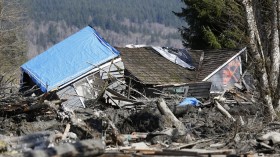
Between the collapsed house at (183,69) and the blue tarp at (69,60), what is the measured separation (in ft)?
3.99

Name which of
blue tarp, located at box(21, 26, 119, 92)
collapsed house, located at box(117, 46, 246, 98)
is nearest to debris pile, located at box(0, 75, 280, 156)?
blue tarp, located at box(21, 26, 119, 92)

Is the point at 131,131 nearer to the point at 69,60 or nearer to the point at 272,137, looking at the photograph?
the point at 272,137

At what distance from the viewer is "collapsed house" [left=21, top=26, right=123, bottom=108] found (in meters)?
20.7

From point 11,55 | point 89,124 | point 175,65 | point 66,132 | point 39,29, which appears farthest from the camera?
point 39,29

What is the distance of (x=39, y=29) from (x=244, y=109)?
553ft

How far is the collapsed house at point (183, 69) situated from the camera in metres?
21.7

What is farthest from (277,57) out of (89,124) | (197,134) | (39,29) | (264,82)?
(39,29)

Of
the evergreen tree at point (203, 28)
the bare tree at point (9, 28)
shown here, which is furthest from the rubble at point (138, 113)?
the bare tree at point (9, 28)

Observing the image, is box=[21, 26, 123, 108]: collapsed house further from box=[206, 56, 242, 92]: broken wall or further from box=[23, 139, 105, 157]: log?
box=[23, 139, 105, 157]: log

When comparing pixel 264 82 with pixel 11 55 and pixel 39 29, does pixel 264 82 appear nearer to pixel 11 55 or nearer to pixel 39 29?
pixel 11 55

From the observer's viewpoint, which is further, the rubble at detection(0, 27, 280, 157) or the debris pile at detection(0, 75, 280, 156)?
the rubble at detection(0, 27, 280, 157)

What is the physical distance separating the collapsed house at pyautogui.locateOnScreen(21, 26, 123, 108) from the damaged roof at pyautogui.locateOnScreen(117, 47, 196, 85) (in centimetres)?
91

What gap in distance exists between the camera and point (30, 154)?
7.51 metres

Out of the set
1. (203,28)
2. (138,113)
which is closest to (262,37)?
(138,113)
